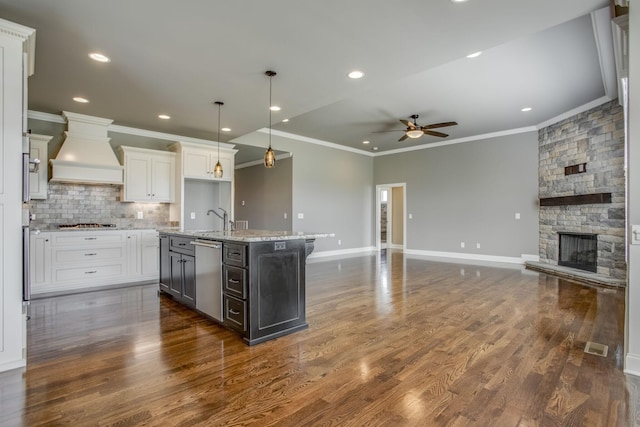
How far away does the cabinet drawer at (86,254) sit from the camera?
4602 mm

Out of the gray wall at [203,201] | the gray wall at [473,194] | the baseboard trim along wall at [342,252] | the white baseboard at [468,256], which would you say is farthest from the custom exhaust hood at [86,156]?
the white baseboard at [468,256]

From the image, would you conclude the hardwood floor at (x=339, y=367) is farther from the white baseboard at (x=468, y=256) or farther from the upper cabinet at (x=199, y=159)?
the white baseboard at (x=468, y=256)

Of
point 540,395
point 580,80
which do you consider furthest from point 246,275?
point 580,80

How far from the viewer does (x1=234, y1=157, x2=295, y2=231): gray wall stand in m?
7.81

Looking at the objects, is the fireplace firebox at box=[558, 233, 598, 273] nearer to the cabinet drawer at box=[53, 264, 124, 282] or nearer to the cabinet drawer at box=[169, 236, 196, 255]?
the cabinet drawer at box=[169, 236, 196, 255]

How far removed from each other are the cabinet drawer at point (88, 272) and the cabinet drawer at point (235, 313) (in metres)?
2.90

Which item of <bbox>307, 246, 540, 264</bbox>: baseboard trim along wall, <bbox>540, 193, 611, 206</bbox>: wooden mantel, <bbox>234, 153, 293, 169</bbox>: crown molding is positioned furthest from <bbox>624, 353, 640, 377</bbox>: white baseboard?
<bbox>234, 153, 293, 169</bbox>: crown molding

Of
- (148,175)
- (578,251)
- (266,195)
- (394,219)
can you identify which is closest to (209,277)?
(148,175)

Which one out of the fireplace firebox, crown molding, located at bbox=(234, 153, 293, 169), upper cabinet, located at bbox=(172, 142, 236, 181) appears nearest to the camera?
the fireplace firebox

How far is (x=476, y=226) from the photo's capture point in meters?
7.80

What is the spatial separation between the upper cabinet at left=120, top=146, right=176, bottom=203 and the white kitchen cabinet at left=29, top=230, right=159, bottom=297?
683 millimetres

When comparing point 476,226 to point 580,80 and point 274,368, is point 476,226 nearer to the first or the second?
point 580,80

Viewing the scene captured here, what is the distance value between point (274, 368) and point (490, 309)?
2633mm

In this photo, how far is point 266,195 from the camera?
8461mm
